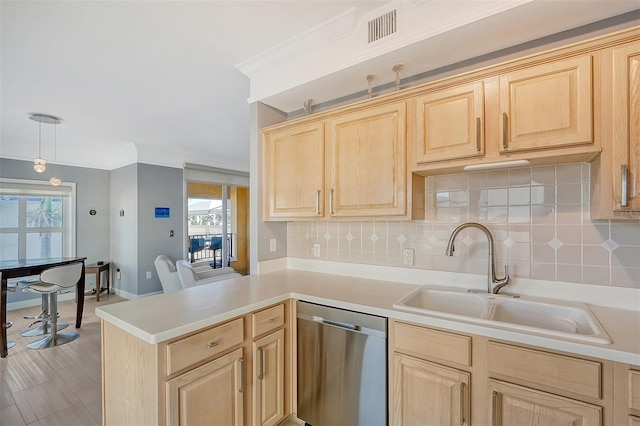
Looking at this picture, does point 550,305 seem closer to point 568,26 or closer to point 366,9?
point 568,26

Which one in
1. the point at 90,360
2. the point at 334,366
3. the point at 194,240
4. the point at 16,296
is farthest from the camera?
the point at 194,240

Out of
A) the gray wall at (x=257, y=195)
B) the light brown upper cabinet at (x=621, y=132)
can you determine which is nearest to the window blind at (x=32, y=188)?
the gray wall at (x=257, y=195)

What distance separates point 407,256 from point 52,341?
3.96 meters

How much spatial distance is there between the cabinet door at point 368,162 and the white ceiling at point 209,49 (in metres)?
0.34

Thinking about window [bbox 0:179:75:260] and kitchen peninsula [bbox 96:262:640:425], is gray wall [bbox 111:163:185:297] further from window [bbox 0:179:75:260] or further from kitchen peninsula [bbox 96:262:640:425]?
kitchen peninsula [bbox 96:262:640:425]

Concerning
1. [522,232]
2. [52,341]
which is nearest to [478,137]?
[522,232]

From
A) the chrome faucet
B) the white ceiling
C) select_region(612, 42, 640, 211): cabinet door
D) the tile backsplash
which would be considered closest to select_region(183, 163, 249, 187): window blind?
the white ceiling

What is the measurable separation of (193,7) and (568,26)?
6.62ft

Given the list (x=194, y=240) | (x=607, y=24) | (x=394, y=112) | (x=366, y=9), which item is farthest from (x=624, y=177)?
(x=194, y=240)

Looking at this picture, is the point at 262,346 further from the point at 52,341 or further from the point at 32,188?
the point at 32,188

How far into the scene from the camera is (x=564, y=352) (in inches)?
42.3

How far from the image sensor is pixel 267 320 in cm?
165

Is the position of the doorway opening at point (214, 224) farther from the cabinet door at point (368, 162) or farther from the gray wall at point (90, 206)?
the cabinet door at point (368, 162)

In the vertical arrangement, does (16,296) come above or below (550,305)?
below
